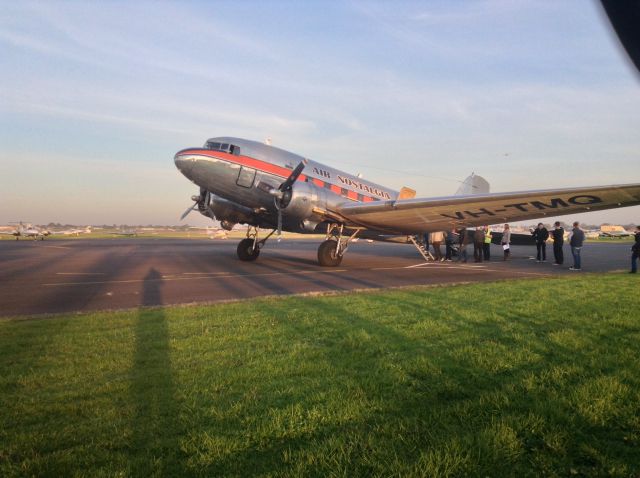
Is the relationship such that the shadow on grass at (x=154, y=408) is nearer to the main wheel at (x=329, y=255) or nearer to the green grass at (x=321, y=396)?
the green grass at (x=321, y=396)

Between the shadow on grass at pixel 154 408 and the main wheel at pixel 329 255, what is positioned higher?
the main wheel at pixel 329 255

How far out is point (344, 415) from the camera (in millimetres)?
3416

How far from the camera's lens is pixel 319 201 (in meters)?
16.2

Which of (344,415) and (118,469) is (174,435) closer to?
(118,469)

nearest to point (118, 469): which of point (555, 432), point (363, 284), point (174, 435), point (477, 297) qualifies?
point (174, 435)

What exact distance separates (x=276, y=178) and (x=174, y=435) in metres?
13.4

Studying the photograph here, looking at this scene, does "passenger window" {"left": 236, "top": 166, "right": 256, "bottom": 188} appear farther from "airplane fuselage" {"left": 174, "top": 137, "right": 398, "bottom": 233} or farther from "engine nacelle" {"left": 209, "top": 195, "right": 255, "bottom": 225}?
"engine nacelle" {"left": 209, "top": 195, "right": 255, "bottom": 225}

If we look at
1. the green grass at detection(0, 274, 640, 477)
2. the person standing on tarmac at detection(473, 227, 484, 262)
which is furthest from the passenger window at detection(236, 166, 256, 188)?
the person standing on tarmac at detection(473, 227, 484, 262)

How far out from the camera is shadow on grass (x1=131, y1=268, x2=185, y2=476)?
108 inches

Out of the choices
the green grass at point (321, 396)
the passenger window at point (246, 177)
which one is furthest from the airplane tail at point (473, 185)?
the green grass at point (321, 396)

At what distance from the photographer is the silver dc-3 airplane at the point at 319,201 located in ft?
46.5

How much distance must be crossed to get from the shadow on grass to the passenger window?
383 inches

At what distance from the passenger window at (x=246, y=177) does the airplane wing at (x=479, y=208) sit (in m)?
3.61

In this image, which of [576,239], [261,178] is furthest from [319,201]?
[576,239]
